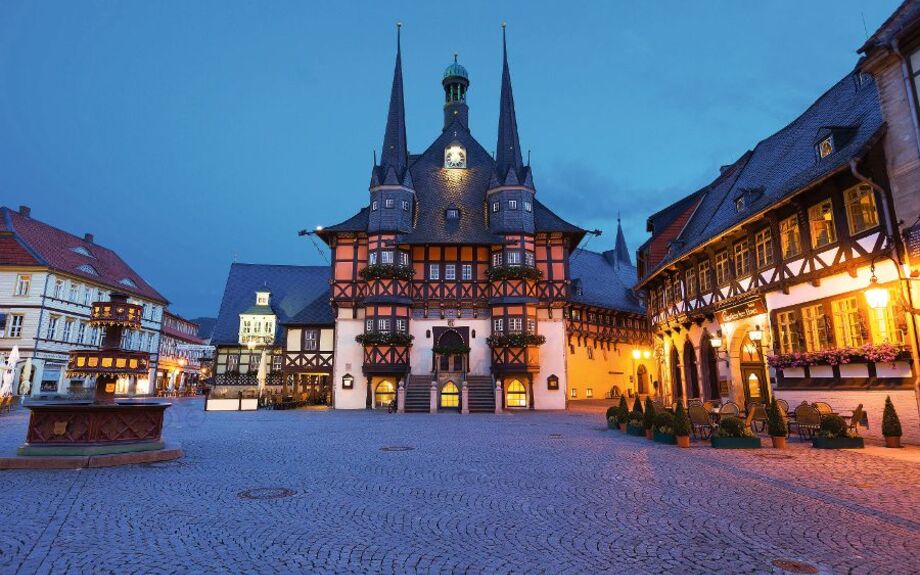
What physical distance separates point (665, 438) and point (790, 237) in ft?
28.3

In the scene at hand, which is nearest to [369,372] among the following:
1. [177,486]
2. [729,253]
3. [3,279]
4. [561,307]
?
[561,307]

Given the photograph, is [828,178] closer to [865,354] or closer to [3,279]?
[865,354]

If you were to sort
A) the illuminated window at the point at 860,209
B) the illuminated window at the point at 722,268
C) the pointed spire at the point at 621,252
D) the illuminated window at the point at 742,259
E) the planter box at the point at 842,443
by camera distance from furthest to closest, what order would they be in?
the pointed spire at the point at 621,252 → the illuminated window at the point at 722,268 → the illuminated window at the point at 742,259 → the illuminated window at the point at 860,209 → the planter box at the point at 842,443

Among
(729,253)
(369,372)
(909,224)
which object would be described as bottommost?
(369,372)

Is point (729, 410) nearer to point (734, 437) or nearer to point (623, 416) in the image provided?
point (734, 437)

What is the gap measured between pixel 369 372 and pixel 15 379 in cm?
2841

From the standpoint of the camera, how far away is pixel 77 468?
1029 cm

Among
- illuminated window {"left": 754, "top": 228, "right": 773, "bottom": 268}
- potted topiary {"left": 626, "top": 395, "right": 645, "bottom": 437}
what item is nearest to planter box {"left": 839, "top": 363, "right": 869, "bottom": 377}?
illuminated window {"left": 754, "top": 228, "right": 773, "bottom": 268}

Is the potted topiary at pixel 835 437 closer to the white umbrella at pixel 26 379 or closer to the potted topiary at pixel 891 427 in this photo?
the potted topiary at pixel 891 427

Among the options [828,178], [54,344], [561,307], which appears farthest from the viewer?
[54,344]

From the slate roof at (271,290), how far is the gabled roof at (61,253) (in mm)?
11078

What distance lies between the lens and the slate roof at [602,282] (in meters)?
45.9

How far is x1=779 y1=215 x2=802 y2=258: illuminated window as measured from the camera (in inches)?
672

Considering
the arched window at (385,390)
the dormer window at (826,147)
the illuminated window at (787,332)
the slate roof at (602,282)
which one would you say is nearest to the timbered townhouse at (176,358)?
the arched window at (385,390)
